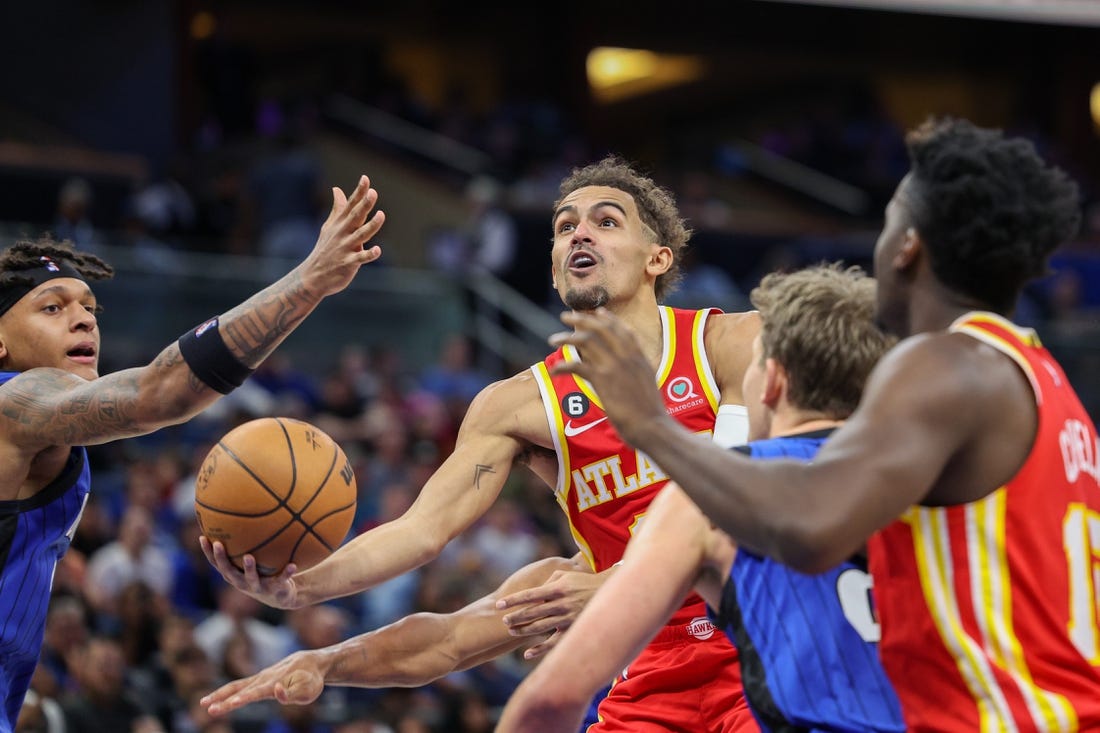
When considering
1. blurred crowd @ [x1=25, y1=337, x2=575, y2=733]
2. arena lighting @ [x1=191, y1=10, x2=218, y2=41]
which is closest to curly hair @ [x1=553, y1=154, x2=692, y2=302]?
blurred crowd @ [x1=25, y1=337, x2=575, y2=733]

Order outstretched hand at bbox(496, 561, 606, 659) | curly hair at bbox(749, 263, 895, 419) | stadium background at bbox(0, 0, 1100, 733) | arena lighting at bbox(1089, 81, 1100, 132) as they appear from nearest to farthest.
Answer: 1. curly hair at bbox(749, 263, 895, 419)
2. outstretched hand at bbox(496, 561, 606, 659)
3. stadium background at bbox(0, 0, 1100, 733)
4. arena lighting at bbox(1089, 81, 1100, 132)

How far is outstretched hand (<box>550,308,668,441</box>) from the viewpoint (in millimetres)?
3086

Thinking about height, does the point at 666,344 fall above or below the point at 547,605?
above

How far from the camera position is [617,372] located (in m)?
3.12

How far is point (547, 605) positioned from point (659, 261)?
71.1 inches

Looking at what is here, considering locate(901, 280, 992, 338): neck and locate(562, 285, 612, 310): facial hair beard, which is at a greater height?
locate(562, 285, 612, 310): facial hair beard

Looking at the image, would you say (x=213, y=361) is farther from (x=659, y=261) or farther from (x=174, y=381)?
(x=659, y=261)

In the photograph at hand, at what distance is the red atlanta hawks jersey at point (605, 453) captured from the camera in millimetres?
5344

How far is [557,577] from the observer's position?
15.8 feet

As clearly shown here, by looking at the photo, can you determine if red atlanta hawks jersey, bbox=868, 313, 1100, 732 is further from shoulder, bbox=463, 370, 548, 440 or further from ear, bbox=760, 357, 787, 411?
shoulder, bbox=463, 370, 548, 440

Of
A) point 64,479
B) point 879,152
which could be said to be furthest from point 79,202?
point 879,152

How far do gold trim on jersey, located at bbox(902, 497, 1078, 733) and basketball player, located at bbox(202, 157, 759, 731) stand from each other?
1845 millimetres

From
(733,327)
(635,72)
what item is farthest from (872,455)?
(635,72)

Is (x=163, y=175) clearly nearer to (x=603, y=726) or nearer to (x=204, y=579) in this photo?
(x=204, y=579)
